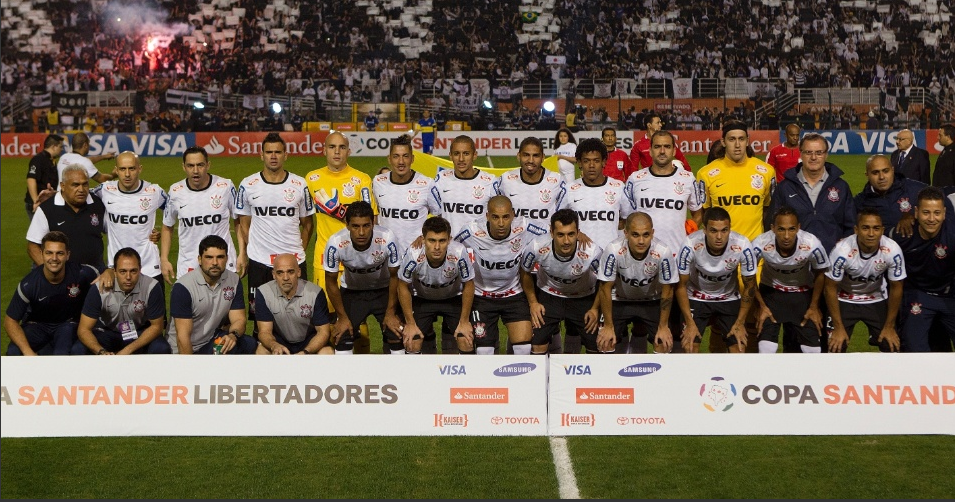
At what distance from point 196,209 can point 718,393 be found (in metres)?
5.02

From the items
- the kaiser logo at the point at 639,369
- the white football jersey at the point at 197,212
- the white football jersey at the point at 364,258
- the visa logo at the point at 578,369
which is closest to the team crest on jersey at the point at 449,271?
the white football jersey at the point at 364,258

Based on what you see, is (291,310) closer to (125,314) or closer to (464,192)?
(125,314)

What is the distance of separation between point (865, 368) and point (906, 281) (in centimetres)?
174

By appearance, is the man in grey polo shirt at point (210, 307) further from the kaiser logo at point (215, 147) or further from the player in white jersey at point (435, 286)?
the kaiser logo at point (215, 147)

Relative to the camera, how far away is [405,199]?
9422 millimetres

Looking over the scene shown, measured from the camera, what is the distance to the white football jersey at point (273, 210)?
949cm

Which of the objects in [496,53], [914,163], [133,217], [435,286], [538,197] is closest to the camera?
[435,286]

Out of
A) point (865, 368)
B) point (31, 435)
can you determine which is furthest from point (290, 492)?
point (865, 368)

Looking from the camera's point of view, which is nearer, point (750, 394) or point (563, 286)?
point (750, 394)

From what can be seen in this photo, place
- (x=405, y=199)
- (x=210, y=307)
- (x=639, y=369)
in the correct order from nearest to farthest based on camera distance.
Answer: (x=639, y=369), (x=210, y=307), (x=405, y=199)

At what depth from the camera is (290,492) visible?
6656 mm

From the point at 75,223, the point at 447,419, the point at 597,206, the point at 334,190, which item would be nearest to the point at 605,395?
the point at 447,419

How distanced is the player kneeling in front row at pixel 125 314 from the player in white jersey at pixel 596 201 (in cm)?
369

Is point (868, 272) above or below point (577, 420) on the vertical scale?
above
